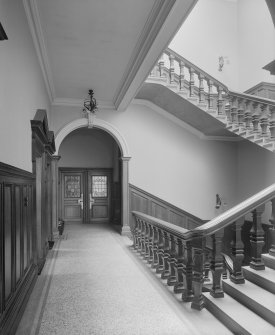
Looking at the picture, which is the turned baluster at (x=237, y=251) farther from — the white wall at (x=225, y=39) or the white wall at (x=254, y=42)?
the white wall at (x=225, y=39)

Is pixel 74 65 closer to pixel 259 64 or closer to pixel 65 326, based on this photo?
pixel 65 326

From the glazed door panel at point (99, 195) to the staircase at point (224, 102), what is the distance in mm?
4600

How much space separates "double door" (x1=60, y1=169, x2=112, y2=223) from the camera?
10.4 meters

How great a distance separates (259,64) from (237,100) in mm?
3173

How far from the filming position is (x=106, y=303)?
3322 mm

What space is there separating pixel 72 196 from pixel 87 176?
2.88ft

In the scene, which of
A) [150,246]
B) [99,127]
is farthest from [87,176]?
[150,246]

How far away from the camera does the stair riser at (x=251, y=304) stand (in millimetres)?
2538

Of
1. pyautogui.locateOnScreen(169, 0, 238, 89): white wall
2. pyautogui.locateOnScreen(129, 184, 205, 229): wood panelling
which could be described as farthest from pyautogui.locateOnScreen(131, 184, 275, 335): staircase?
pyautogui.locateOnScreen(169, 0, 238, 89): white wall

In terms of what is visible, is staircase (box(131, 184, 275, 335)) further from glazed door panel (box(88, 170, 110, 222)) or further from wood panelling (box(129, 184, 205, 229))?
glazed door panel (box(88, 170, 110, 222))

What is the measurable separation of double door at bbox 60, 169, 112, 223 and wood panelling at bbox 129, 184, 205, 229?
292 cm

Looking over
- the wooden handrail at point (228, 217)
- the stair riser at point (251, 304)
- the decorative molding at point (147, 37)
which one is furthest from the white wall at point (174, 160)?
the stair riser at point (251, 304)

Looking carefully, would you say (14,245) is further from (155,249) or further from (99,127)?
(99,127)

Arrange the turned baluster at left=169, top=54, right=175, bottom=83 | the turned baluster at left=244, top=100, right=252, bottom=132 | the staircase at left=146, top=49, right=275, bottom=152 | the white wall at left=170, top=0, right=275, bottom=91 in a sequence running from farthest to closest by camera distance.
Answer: the white wall at left=170, top=0, right=275, bottom=91 < the turned baluster at left=169, top=54, right=175, bottom=83 < the turned baluster at left=244, top=100, right=252, bottom=132 < the staircase at left=146, top=49, right=275, bottom=152
